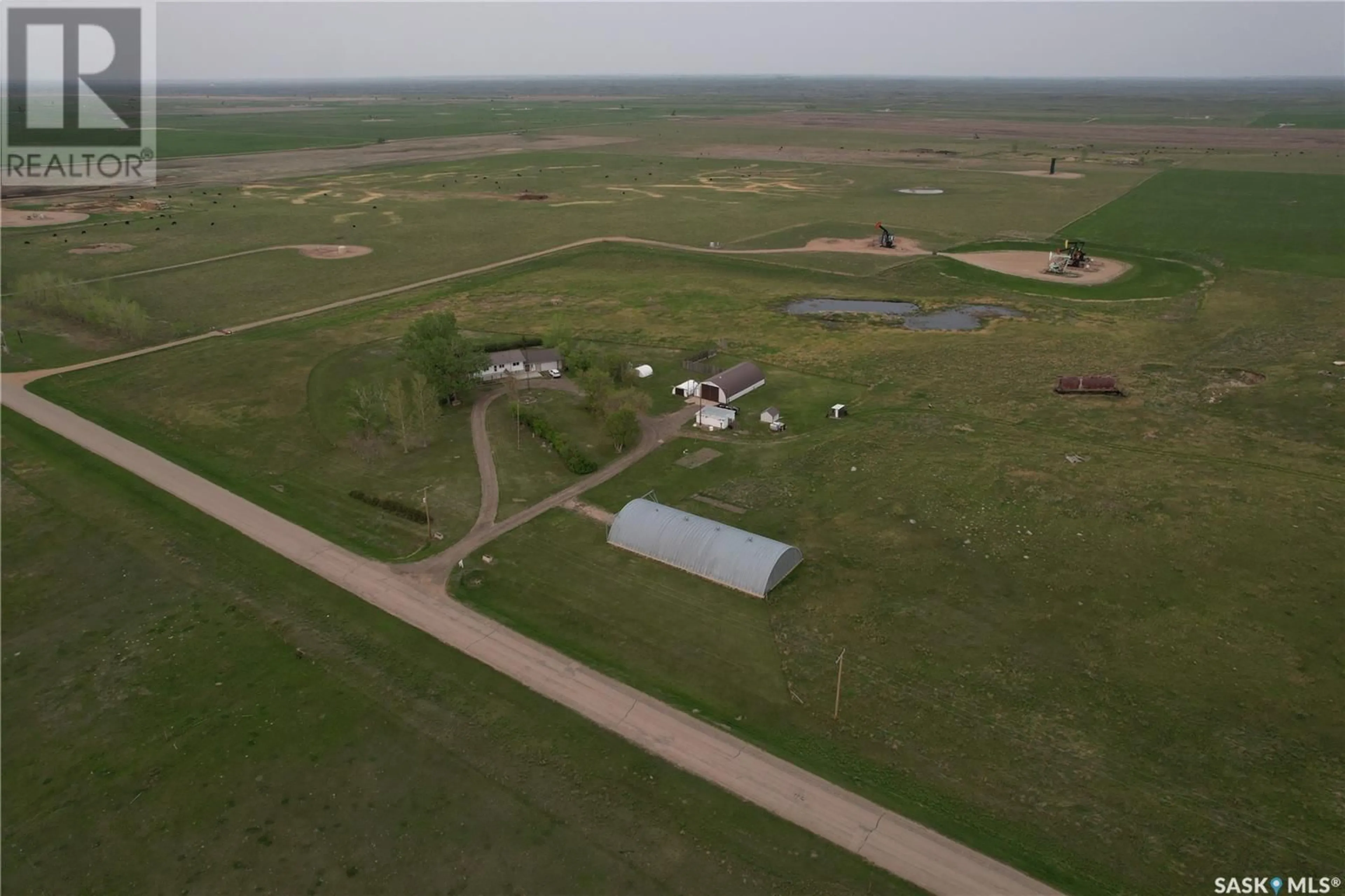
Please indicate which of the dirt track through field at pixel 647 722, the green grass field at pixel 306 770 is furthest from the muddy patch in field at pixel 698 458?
the green grass field at pixel 306 770

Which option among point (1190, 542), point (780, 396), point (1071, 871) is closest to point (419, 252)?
point (780, 396)

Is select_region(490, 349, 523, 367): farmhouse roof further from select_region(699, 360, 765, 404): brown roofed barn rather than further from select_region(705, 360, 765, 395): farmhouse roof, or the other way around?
select_region(699, 360, 765, 404): brown roofed barn

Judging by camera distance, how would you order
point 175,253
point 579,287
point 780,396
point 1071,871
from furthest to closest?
point 175,253 < point 579,287 < point 780,396 < point 1071,871

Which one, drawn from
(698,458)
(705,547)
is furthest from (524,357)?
(705,547)

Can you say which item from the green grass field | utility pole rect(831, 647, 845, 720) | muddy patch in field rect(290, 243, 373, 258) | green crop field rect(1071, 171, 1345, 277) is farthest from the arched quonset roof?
green crop field rect(1071, 171, 1345, 277)

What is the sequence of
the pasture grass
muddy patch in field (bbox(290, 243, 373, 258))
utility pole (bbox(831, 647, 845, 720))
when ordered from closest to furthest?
utility pole (bbox(831, 647, 845, 720)), the pasture grass, muddy patch in field (bbox(290, 243, 373, 258))

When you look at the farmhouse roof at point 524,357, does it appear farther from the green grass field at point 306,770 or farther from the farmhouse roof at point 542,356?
the green grass field at point 306,770

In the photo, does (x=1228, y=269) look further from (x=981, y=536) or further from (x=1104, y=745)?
(x=1104, y=745)
